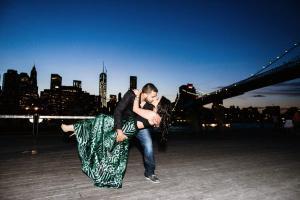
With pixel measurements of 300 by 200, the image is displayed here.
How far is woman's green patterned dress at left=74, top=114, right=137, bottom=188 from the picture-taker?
4742 millimetres

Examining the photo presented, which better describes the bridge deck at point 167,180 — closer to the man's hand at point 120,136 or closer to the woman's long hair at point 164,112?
the man's hand at point 120,136

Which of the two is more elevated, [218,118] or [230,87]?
[230,87]

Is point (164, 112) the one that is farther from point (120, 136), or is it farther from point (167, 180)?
point (167, 180)

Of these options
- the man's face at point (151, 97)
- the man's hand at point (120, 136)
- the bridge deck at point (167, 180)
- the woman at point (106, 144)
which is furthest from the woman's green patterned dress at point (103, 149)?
the man's face at point (151, 97)

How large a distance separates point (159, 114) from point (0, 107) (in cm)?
16028

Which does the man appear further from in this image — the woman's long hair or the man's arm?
the woman's long hair

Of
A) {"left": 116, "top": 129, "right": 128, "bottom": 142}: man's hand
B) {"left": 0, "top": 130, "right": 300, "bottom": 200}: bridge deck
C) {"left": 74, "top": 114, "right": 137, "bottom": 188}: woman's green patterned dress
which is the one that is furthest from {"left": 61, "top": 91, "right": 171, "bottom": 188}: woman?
{"left": 0, "top": 130, "right": 300, "bottom": 200}: bridge deck

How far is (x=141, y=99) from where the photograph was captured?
4855 mm

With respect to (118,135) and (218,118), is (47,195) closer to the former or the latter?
(118,135)

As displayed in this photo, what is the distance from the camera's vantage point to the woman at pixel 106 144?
4707 millimetres

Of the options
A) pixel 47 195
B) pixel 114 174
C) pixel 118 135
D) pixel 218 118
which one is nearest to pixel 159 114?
pixel 118 135

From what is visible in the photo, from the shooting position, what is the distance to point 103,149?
4.80m

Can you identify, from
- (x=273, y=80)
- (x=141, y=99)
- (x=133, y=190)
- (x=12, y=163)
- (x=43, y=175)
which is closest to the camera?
(x=133, y=190)

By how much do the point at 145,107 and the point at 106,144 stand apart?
904mm
